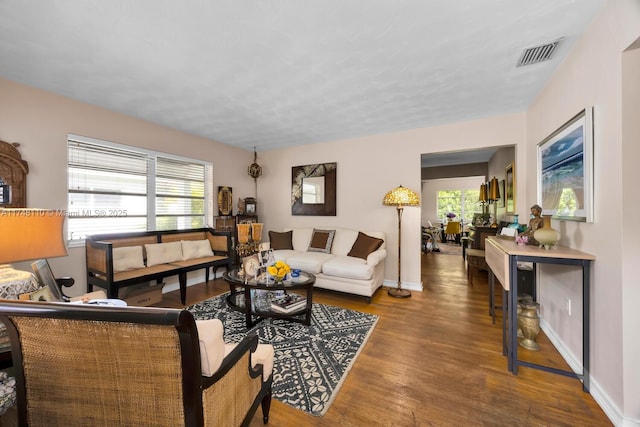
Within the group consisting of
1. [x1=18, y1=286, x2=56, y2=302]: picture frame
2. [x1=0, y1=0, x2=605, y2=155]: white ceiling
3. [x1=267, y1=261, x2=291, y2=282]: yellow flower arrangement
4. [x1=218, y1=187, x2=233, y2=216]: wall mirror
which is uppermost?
[x1=0, y1=0, x2=605, y2=155]: white ceiling

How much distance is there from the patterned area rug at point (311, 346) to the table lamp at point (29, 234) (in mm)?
1560

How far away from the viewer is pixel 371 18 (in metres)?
1.68

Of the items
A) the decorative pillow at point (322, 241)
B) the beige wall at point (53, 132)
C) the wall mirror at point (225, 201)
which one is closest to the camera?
the beige wall at point (53, 132)

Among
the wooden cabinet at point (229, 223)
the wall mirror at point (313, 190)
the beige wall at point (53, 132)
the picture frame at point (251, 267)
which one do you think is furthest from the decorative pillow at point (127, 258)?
the wall mirror at point (313, 190)

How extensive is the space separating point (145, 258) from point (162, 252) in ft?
0.69

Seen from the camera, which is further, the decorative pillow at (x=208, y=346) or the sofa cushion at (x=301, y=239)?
the sofa cushion at (x=301, y=239)

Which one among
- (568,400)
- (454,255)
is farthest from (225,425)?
(454,255)

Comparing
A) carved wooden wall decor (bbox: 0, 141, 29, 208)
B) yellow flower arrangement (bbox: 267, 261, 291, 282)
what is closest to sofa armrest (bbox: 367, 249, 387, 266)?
yellow flower arrangement (bbox: 267, 261, 291, 282)

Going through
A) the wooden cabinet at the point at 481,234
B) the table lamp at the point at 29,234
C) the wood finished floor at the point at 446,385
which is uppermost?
the table lamp at the point at 29,234

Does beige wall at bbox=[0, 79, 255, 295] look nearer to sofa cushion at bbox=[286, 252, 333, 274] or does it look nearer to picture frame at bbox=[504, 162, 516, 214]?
sofa cushion at bbox=[286, 252, 333, 274]

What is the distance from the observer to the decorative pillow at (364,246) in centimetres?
371

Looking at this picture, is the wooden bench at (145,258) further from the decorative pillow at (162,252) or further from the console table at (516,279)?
the console table at (516,279)

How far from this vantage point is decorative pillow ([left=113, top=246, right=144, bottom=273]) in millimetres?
3038

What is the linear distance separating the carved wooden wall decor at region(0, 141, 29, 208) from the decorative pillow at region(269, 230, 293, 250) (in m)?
3.04
